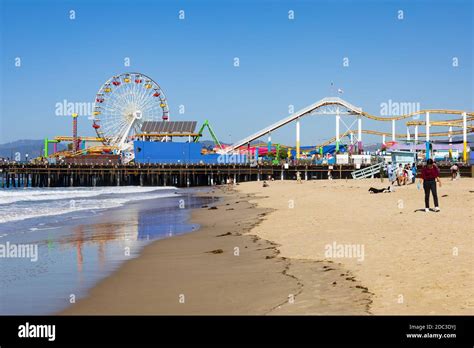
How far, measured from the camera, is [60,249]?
527 inches

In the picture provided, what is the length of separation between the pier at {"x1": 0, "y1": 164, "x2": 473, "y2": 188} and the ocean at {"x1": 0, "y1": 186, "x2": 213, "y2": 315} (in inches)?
1753

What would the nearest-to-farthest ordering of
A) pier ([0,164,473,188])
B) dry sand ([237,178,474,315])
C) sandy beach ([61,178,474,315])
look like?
dry sand ([237,178,474,315]) → sandy beach ([61,178,474,315]) → pier ([0,164,473,188])

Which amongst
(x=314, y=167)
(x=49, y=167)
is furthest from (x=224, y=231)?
(x=49, y=167)

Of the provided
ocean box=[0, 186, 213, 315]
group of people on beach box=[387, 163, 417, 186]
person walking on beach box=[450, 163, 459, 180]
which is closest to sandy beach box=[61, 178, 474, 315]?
ocean box=[0, 186, 213, 315]

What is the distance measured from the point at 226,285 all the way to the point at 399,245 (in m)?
3.75

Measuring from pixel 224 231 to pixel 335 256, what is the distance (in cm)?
685

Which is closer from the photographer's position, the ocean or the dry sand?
the dry sand

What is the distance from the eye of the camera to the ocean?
27.6 ft

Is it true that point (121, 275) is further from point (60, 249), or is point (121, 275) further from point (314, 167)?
point (314, 167)
